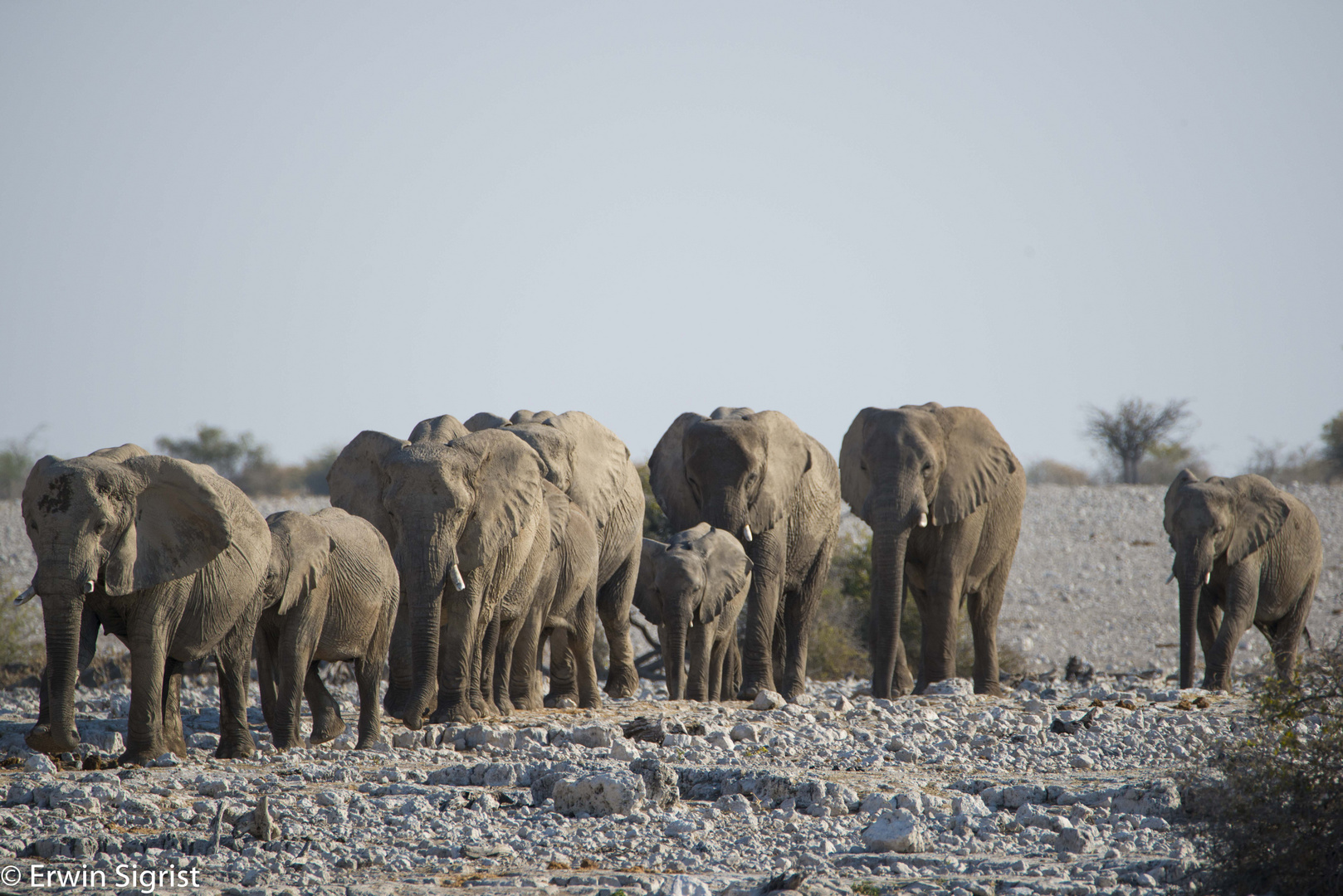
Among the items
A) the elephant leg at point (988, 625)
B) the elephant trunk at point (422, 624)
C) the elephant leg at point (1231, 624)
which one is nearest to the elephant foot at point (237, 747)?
the elephant trunk at point (422, 624)

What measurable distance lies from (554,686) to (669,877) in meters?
8.38

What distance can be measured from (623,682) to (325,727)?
498 centimetres

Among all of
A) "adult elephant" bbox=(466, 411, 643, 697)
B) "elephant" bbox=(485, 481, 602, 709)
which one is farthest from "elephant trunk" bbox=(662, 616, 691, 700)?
"adult elephant" bbox=(466, 411, 643, 697)

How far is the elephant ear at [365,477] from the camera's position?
1123cm

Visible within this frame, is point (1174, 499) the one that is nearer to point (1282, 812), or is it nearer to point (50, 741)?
point (1282, 812)

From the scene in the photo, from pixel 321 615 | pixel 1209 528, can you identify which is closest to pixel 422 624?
pixel 321 615

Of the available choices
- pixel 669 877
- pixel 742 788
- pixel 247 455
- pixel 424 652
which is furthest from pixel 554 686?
pixel 247 455

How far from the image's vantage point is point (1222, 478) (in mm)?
15734

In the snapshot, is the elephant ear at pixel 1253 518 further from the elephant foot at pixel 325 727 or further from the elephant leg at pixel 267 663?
→ the elephant leg at pixel 267 663

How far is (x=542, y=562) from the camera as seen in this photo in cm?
1207

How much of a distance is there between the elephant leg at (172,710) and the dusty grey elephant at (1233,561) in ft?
32.5

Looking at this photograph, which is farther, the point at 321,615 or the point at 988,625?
the point at 988,625

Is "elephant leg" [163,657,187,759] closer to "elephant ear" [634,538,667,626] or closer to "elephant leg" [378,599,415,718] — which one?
"elephant leg" [378,599,415,718]

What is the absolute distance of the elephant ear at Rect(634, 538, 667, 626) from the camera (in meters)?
14.0
